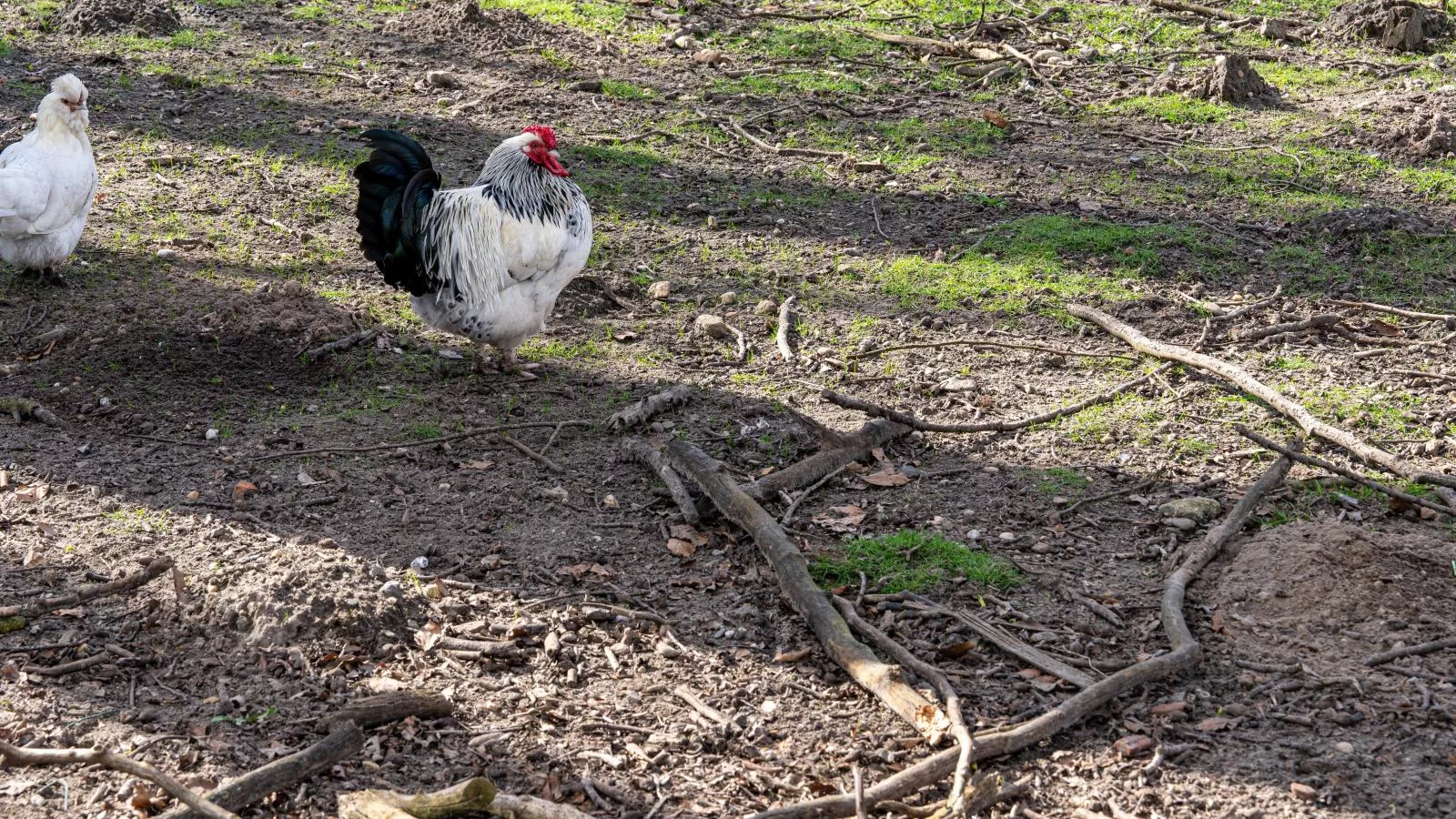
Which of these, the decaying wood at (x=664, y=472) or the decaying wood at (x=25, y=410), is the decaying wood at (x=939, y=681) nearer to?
the decaying wood at (x=664, y=472)

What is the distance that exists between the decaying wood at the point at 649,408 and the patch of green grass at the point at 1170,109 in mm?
5182

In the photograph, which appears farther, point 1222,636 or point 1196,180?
point 1196,180

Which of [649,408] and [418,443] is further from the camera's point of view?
[649,408]

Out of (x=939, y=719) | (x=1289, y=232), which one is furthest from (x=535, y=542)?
(x=1289, y=232)

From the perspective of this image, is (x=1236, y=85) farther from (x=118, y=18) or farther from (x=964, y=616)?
(x=118, y=18)

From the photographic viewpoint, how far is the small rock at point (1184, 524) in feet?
15.5

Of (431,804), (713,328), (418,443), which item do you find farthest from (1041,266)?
(431,804)

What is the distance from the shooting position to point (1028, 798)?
3.43 metres

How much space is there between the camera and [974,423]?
561 cm

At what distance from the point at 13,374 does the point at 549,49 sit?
5.73 m

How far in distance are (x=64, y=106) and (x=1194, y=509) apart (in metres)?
5.91

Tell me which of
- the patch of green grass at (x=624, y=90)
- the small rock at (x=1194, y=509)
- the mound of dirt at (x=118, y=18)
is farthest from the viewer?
the mound of dirt at (x=118, y=18)

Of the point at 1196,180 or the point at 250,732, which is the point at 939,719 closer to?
the point at 250,732

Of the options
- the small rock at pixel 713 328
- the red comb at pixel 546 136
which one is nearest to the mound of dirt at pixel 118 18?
the red comb at pixel 546 136
